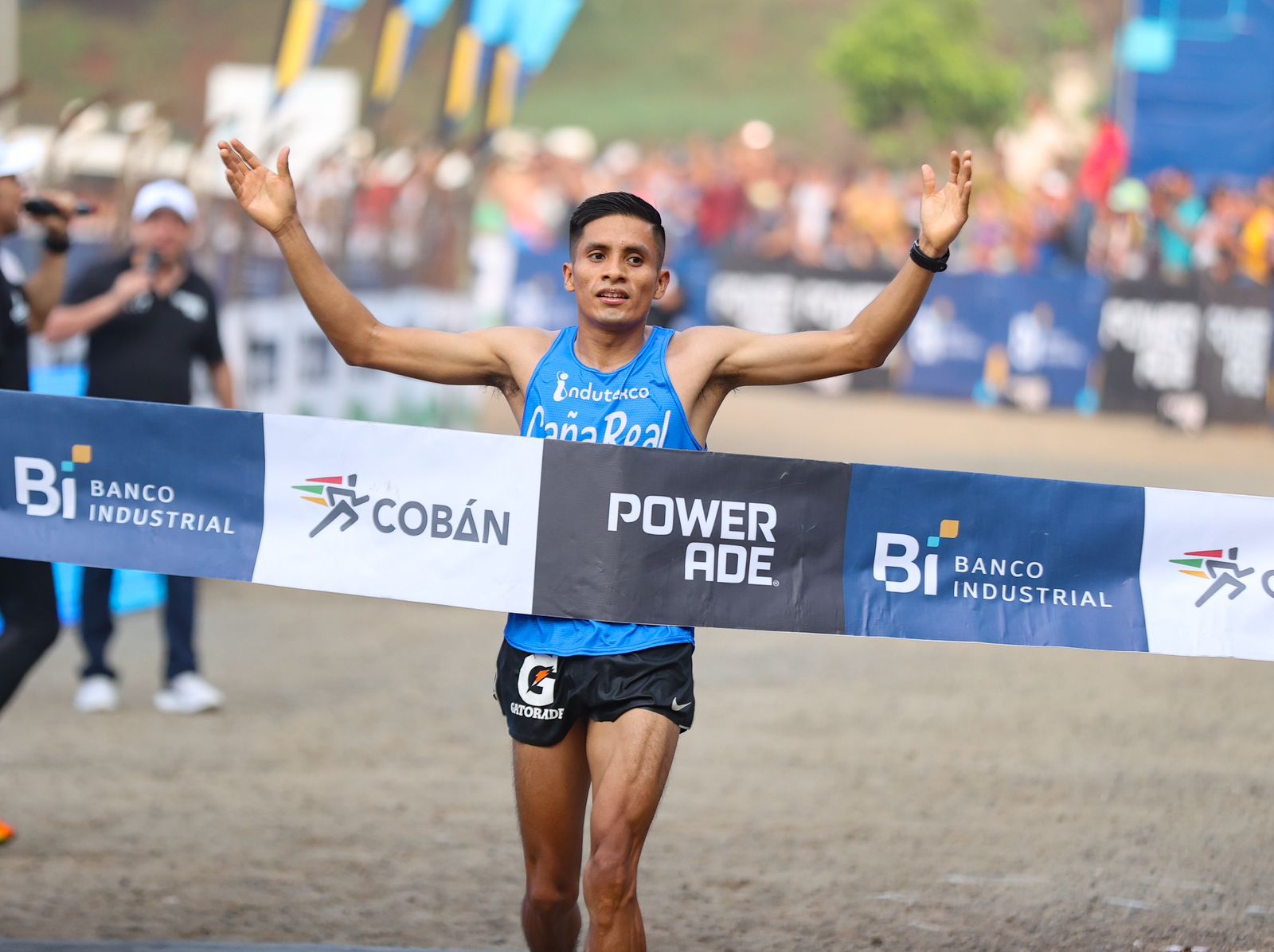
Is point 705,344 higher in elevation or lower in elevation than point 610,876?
higher

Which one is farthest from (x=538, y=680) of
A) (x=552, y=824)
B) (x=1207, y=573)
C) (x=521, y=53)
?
(x=521, y=53)

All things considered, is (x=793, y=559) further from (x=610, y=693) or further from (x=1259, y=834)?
(x=1259, y=834)

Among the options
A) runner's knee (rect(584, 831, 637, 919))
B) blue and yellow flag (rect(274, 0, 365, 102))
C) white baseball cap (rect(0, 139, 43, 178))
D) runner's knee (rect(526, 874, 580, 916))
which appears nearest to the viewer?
runner's knee (rect(584, 831, 637, 919))

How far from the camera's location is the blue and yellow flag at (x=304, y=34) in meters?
13.6

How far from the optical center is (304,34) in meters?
13.7

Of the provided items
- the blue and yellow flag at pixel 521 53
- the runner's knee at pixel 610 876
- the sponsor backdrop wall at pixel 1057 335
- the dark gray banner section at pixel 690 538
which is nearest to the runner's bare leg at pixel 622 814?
the runner's knee at pixel 610 876

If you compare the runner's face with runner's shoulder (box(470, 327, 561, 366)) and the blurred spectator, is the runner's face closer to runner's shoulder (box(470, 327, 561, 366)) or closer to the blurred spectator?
runner's shoulder (box(470, 327, 561, 366))

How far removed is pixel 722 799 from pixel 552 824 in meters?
2.82

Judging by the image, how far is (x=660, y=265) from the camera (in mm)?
4332

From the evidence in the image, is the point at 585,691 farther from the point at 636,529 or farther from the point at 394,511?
the point at 394,511

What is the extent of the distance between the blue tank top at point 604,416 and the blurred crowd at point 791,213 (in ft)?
28.4

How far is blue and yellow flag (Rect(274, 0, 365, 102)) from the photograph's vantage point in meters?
13.6

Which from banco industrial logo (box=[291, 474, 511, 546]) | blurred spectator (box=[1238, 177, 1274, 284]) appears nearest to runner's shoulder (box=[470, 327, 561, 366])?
banco industrial logo (box=[291, 474, 511, 546])

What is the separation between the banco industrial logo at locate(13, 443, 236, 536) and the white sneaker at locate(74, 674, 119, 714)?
3.51m
